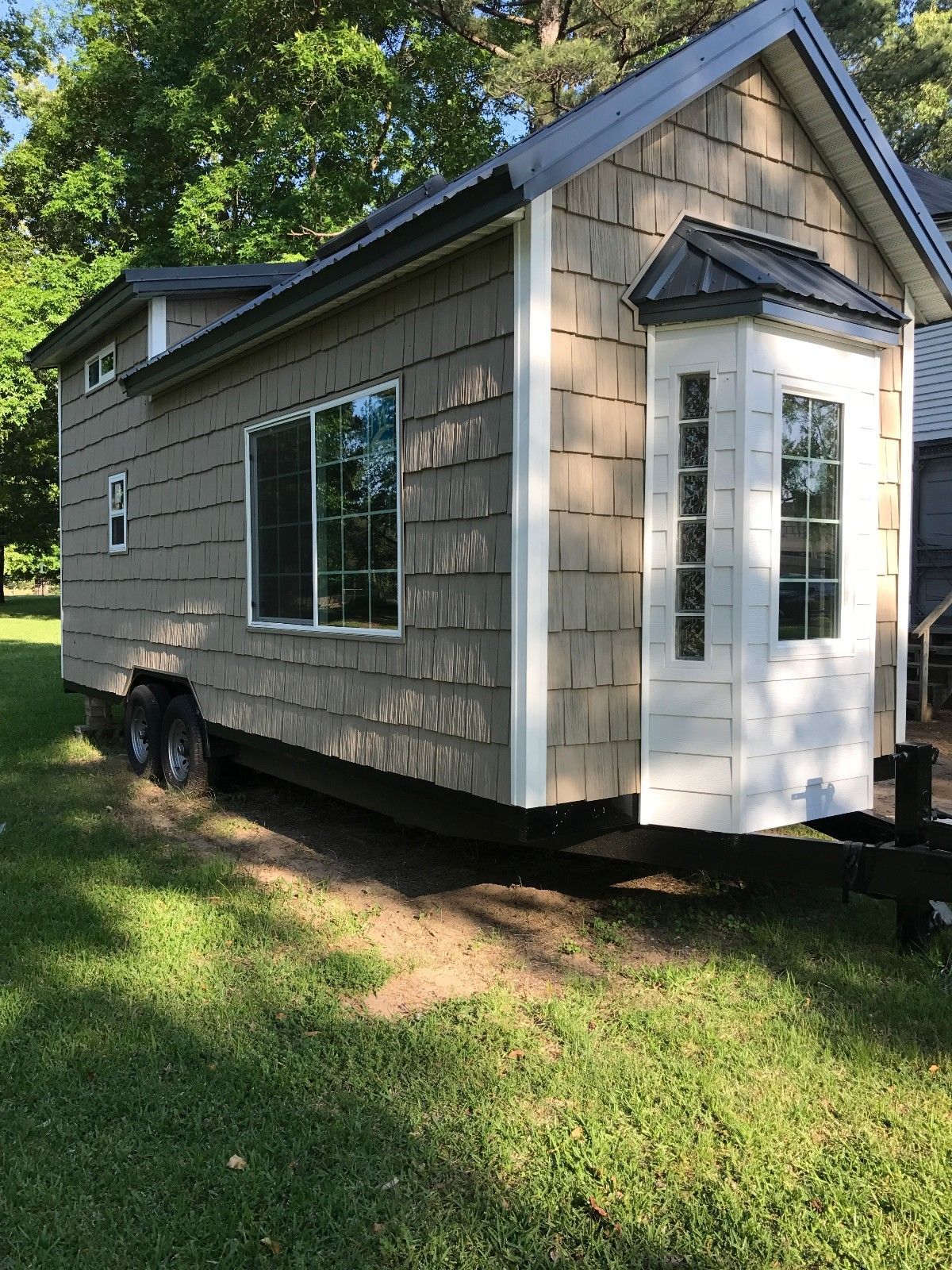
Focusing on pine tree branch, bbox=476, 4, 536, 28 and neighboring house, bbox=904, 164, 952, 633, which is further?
pine tree branch, bbox=476, 4, 536, 28

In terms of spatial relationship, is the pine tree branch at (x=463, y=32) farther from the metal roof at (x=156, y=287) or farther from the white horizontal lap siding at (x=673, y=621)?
the white horizontal lap siding at (x=673, y=621)

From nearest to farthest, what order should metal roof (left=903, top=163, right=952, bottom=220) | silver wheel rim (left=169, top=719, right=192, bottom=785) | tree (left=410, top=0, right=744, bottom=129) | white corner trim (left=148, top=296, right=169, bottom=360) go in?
silver wheel rim (left=169, top=719, right=192, bottom=785)
white corner trim (left=148, top=296, right=169, bottom=360)
metal roof (left=903, top=163, right=952, bottom=220)
tree (left=410, top=0, right=744, bottom=129)

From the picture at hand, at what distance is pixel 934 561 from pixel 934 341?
3151 millimetres

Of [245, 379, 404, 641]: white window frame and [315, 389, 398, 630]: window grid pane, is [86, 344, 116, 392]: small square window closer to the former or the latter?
[245, 379, 404, 641]: white window frame

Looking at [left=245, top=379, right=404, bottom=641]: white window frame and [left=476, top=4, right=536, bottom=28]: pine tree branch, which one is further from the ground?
[left=476, top=4, right=536, bottom=28]: pine tree branch

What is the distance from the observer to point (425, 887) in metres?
5.62

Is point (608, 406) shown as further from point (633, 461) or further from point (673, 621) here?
point (673, 621)

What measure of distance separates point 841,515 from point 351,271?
276 cm

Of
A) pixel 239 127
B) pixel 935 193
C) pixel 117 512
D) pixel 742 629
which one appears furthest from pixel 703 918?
pixel 239 127

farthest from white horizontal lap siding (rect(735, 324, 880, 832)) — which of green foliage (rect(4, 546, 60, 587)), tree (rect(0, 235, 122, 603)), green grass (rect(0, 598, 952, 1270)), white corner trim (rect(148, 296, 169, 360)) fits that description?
green foliage (rect(4, 546, 60, 587))

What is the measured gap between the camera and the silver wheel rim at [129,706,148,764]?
27.9 feet

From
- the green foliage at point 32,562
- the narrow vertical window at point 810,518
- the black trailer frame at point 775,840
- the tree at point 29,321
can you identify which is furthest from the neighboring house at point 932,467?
the green foliage at point 32,562

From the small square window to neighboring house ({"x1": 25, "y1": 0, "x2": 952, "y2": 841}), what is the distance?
422 centimetres

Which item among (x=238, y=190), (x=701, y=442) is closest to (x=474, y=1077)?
(x=701, y=442)
